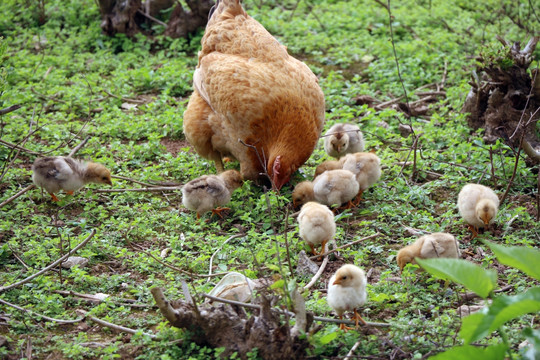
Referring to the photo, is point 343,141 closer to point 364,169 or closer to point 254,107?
point 364,169

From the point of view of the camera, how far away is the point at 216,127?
260 inches

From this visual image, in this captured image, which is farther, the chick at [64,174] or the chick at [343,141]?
the chick at [343,141]

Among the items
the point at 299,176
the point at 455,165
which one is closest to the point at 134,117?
the point at 299,176

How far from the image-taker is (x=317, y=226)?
196 inches

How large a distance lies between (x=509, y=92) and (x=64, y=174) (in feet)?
15.9

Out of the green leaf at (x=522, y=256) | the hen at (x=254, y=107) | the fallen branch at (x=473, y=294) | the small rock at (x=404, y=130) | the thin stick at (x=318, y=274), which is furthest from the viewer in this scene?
the small rock at (x=404, y=130)

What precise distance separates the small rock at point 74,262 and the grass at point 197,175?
0.19 feet

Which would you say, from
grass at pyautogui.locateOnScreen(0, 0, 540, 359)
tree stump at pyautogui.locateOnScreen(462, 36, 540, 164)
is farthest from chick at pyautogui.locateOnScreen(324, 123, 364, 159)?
tree stump at pyautogui.locateOnScreen(462, 36, 540, 164)

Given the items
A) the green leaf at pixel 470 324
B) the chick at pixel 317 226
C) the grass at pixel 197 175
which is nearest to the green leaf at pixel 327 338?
the grass at pixel 197 175

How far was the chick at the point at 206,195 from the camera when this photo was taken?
582 centimetres

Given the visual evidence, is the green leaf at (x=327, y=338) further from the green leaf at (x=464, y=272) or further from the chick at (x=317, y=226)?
the chick at (x=317, y=226)

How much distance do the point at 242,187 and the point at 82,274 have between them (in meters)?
2.07

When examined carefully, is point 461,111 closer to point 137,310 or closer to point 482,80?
point 482,80

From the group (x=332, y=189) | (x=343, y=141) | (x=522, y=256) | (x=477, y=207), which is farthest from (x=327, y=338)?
(x=343, y=141)
